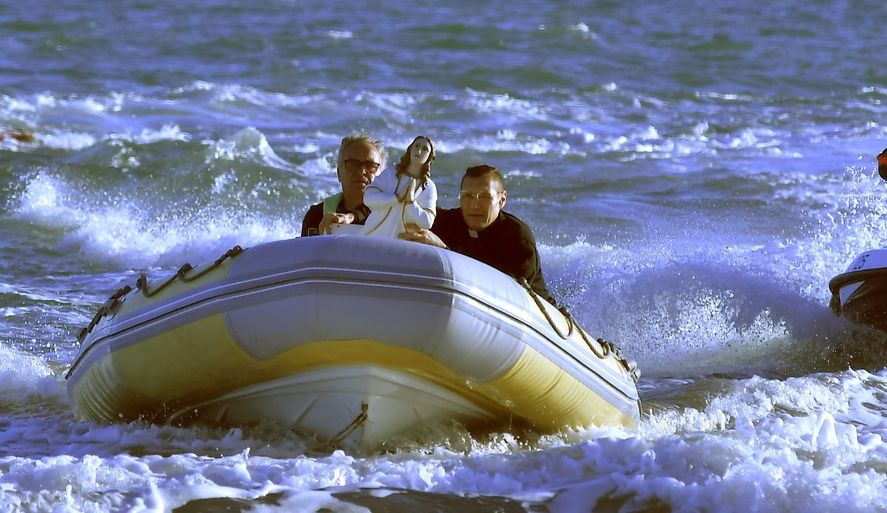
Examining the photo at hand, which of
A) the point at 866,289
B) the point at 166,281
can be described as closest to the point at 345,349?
the point at 166,281

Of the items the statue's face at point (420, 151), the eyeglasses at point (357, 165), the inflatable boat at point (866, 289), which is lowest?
the inflatable boat at point (866, 289)

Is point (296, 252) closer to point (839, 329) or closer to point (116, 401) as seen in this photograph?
point (116, 401)

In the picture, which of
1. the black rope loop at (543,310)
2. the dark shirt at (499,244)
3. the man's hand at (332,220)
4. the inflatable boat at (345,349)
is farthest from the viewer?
the dark shirt at (499,244)

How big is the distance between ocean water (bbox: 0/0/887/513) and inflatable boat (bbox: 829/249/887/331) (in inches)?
3.6

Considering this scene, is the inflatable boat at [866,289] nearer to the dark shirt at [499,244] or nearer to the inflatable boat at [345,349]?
the inflatable boat at [345,349]

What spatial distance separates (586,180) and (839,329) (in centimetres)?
506

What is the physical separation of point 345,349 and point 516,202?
6.70m

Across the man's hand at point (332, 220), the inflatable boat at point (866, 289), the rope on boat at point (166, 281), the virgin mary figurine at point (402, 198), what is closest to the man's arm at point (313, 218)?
the man's hand at point (332, 220)

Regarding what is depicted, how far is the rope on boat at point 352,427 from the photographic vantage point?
4965 millimetres

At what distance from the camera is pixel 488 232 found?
5.41 metres

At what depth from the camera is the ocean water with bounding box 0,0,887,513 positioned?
4.80 meters

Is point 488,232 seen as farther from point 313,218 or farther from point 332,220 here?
point 313,218

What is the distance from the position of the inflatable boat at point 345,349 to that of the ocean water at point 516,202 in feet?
0.38

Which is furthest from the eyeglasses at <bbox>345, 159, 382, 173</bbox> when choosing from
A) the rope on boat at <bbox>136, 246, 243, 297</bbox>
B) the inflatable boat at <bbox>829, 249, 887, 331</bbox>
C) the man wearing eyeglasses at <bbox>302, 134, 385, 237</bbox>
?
the inflatable boat at <bbox>829, 249, 887, 331</bbox>
